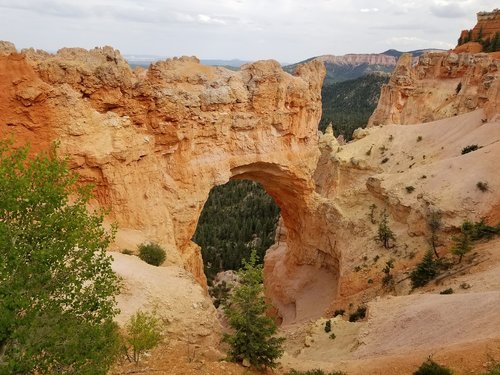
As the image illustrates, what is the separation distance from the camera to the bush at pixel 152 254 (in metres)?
19.1

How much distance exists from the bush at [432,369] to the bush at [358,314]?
10.3 m

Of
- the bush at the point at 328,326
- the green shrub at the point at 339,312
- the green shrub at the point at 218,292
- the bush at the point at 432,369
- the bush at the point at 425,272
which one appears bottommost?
the green shrub at the point at 218,292

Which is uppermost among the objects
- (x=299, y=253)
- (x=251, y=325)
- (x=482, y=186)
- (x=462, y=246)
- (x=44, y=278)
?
(x=44, y=278)

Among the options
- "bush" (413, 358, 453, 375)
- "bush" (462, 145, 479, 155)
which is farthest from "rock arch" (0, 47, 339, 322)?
"bush" (413, 358, 453, 375)

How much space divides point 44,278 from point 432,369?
395 inches

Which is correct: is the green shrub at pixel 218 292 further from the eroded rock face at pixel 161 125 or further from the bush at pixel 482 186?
→ the bush at pixel 482 186

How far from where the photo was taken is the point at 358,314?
22.4 meters

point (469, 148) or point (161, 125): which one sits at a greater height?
point (161, 125)

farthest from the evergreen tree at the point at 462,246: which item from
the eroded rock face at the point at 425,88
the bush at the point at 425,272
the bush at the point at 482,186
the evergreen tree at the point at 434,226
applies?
the eroded rock face at the point at 425,88

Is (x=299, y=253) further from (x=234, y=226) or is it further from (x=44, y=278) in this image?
(x=44, y=278)

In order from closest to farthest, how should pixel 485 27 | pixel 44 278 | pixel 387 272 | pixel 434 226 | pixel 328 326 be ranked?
pixel 44 278 → pixel 328 326 → pixel 387 272 → pixel 434 226 → pixel 485 27

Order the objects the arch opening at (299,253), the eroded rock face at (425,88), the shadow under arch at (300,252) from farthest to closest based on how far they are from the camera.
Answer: the eroded rock face at (425,88) → the shadow under arch at (300,252) → the arch opening at (299,253)

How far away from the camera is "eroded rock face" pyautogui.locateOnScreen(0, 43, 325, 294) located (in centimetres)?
1897

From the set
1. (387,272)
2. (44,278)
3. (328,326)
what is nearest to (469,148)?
(387,272)
